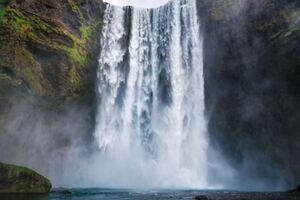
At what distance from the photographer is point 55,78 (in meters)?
36.1

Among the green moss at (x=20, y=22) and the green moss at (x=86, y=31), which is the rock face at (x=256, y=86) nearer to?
the green moss at (x=86, y=31)

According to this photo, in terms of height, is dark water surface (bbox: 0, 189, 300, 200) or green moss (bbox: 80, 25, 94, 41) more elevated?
green moss (bbox: 80, 25, 94, 41)

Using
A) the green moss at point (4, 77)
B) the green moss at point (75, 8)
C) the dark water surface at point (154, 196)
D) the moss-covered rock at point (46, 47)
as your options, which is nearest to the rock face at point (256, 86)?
the dark water surface at point (154, 196)

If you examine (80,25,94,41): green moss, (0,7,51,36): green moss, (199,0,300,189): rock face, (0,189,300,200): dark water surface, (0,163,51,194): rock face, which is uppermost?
(80,25,94,41): green moss

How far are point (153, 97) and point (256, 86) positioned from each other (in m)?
11.2

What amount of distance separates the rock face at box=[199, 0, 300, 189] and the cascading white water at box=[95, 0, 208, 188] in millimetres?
2212

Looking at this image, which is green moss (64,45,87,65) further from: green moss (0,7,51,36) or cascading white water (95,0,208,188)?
green moss (0,7,51,36)

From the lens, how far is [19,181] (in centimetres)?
2359

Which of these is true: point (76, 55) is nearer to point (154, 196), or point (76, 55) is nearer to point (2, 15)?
point (2, 15)

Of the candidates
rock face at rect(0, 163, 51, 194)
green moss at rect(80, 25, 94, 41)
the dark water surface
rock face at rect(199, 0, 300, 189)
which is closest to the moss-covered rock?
green moss at rect(80, 25, 94, 41)

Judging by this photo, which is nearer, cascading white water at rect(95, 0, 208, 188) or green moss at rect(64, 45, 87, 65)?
cascading white water at rect(95, 0, 208, 188)

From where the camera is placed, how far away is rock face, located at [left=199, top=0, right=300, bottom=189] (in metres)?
32.8

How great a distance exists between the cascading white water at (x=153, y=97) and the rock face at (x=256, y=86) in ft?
7.26

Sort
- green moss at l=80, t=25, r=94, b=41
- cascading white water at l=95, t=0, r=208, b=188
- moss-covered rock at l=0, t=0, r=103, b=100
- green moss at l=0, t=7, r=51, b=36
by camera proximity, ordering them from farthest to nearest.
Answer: green moss at l=80, t=25, r=94, b=41 < cascading white water at l=95, t=0, r=208, b=188 < green moss at l=0, t=7, r=51, b=36 < moss-covered rock at l=0, t=0, r=103, b=100
